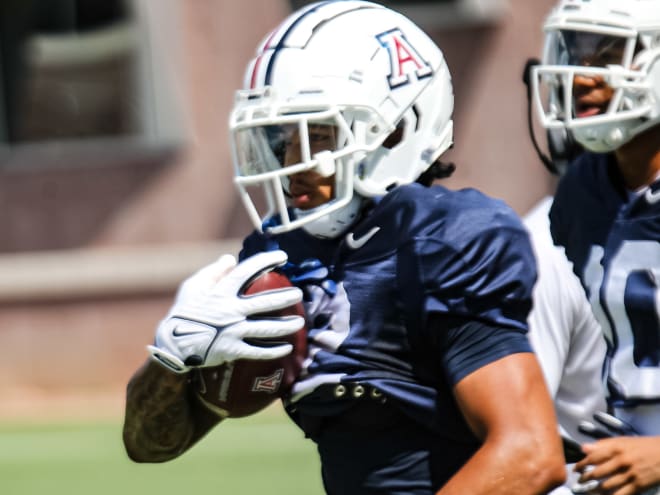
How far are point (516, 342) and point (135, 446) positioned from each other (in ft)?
2.67

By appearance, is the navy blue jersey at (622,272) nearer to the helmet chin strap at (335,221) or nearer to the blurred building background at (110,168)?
the helmet chin strap at (335,221)

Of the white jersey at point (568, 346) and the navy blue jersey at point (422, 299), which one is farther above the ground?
the navy blue jersey at point (422, 299)

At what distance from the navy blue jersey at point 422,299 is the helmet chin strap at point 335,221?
1.0 inches

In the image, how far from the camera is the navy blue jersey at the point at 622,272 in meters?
3.04

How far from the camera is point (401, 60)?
8.22 feet

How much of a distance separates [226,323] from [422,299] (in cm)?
33

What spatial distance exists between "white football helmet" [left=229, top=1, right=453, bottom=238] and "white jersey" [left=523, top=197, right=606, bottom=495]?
4.22 feet

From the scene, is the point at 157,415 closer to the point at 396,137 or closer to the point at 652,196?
the point at 396,137

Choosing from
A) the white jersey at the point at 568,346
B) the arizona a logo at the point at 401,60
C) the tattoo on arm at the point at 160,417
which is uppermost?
the arizona a logo at the point at 401,60

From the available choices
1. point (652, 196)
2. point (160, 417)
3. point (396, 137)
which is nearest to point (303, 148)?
point (396, 137)

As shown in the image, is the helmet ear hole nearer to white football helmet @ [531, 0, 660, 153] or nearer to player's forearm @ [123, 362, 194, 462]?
player's forearm @ [123, 362, 194, 462]

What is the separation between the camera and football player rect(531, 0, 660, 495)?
3.07 m

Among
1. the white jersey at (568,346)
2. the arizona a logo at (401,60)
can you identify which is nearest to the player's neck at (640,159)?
the white jersey at (568,346)

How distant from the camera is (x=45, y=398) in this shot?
8.58 metres
